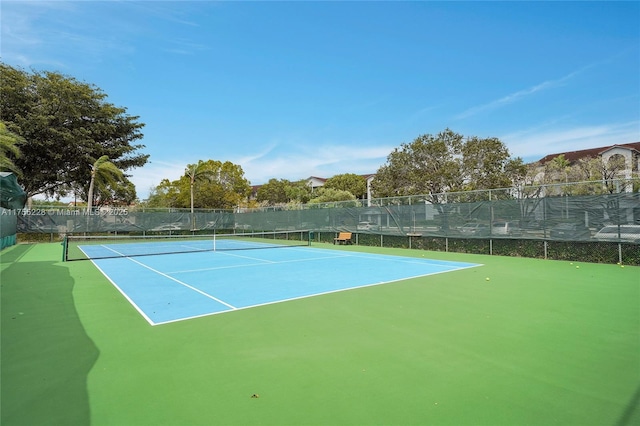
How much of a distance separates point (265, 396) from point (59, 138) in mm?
29236

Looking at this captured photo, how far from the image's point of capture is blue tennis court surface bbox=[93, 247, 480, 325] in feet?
20.4

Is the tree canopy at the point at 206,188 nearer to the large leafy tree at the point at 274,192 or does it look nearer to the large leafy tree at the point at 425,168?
the large leafy tree at the point at 274,192

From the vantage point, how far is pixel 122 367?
140 inches

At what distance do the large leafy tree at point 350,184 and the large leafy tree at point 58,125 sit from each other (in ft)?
104

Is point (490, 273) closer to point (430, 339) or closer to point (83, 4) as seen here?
point (430, 339)

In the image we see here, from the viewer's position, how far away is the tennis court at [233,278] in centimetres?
623

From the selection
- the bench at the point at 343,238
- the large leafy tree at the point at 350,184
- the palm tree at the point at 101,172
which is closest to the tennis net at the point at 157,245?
the bench at the point at 343,238

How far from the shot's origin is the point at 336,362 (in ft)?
11.9

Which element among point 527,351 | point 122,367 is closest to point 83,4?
point 122,367

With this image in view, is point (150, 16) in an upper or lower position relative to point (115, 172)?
upper

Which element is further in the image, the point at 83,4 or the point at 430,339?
the point at 83,4

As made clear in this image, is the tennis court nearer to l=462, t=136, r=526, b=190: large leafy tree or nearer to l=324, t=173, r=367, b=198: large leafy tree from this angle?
l=462, t=136, r=526, b=190: large leafy tree

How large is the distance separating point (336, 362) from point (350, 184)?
53741 mm

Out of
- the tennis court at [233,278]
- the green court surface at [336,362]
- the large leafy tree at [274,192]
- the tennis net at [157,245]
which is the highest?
the large leafy tree at [274,192]
